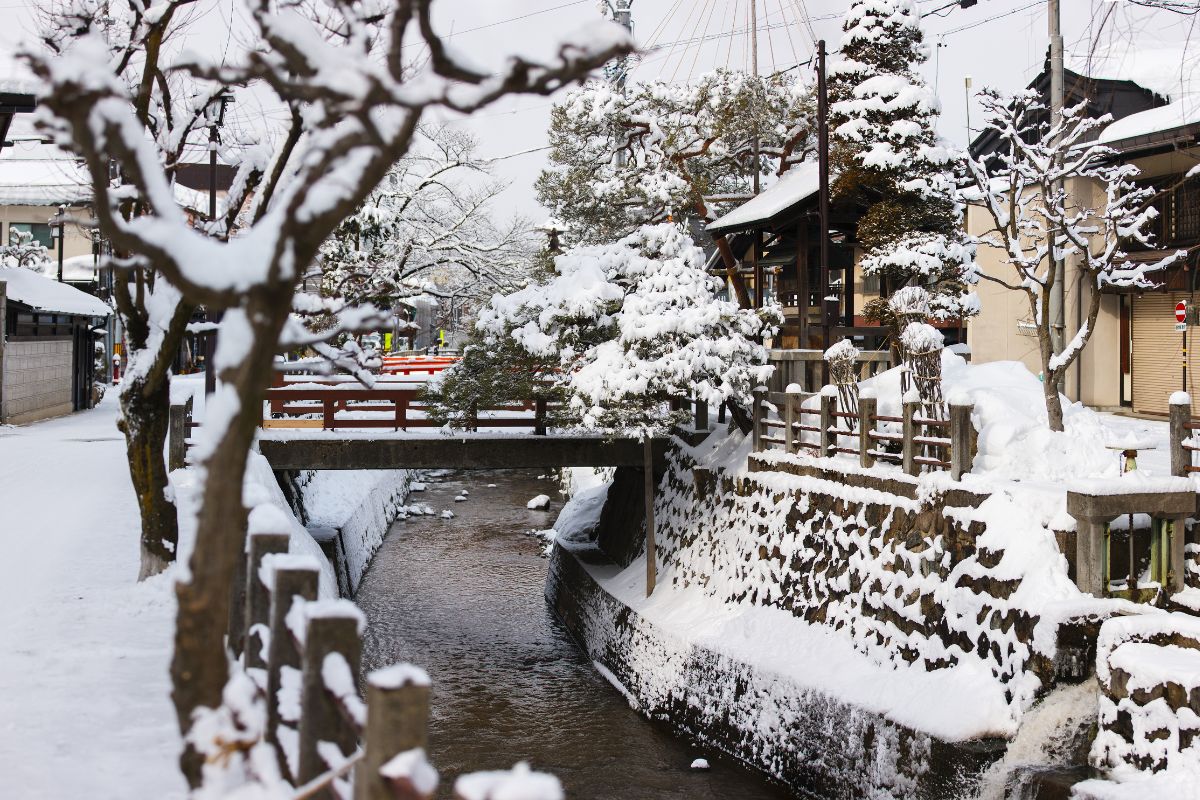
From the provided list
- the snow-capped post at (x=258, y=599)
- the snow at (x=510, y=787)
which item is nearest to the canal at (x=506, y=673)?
the snow-capped post at (x=258, y=599)

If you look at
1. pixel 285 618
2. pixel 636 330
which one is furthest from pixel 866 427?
pixel 285 618

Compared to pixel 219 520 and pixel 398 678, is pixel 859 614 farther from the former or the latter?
pixel 398 678

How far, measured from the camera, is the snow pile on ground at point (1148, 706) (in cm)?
893

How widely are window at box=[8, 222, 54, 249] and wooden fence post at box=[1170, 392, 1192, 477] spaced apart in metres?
44.4

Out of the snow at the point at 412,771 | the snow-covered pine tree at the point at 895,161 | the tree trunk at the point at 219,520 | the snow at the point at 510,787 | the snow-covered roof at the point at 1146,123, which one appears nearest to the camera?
the snow at the point at 510,787

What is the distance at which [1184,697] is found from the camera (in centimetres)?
898

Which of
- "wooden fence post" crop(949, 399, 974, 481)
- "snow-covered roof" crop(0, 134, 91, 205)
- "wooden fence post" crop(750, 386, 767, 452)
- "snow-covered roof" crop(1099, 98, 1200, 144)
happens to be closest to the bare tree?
"wooden fence post" crop(949, 399, 974, 481)

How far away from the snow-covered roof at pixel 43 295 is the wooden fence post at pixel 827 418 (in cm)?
1900

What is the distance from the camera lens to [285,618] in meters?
4.93

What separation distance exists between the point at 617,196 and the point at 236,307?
2195cm

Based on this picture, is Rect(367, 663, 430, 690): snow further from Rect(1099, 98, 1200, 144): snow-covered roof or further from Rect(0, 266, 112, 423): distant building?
Rect(0, 266, 112, 423): distant building

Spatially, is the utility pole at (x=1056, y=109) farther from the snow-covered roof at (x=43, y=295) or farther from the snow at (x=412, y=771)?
the snow-covered roof at (x=43, y=295)

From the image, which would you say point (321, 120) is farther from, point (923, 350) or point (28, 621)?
point (923, 350)

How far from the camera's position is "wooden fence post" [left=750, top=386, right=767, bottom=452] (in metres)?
18.2
